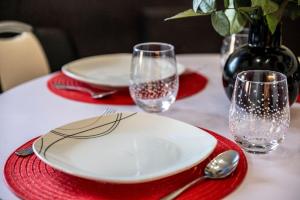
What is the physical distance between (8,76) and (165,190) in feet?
3.65

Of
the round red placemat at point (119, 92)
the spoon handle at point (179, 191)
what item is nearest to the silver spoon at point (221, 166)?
the spoon handle at point (179, 191)

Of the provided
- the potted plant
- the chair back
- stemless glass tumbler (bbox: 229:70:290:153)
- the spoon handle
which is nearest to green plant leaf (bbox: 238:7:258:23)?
the potted plant

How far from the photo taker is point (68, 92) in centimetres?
128

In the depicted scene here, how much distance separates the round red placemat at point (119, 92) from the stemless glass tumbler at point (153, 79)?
0.06 m

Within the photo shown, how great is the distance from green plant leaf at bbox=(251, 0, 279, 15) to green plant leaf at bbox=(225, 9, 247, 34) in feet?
0.50

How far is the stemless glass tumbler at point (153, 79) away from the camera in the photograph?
3.76ft

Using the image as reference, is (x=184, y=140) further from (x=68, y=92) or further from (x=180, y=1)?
(x=180, y=1)

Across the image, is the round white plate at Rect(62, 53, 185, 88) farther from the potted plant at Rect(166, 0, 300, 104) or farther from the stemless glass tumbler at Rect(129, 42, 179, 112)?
the potted plant at Rect(166, 0, 300, 104)

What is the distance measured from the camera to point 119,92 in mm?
1273

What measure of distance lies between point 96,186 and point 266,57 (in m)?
0.52

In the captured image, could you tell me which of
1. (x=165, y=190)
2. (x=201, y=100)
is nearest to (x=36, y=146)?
(x=165, y=190)

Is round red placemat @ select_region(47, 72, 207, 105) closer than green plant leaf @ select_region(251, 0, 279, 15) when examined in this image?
No

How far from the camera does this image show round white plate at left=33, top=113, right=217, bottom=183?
0.80m

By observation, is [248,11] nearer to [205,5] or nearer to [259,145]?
[205,5]
